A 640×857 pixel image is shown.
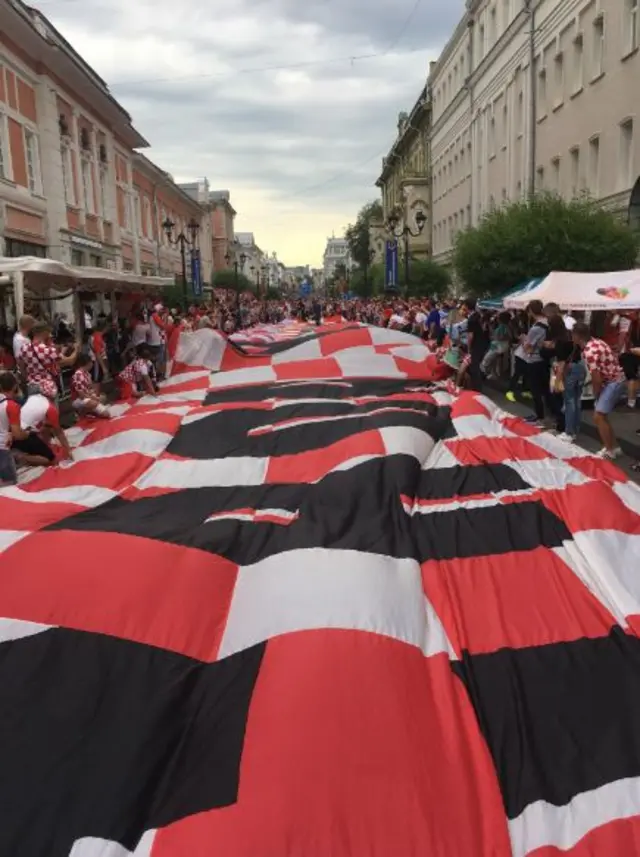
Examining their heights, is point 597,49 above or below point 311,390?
above

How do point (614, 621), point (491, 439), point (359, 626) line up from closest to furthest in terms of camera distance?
point (359, 626)
point (614, 621)
point (491, 439)

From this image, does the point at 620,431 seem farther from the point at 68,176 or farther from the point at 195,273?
the point at 195,273

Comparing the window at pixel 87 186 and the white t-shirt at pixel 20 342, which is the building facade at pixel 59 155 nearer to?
the window at pixel 87 186

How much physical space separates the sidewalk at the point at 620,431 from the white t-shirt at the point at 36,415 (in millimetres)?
5391

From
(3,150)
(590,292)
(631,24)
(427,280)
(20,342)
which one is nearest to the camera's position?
(20,342)

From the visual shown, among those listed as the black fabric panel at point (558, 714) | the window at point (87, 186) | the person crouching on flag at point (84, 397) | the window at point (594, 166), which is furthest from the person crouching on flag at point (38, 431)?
the window at point (87, 186)

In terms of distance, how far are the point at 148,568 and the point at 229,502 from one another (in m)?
1.54

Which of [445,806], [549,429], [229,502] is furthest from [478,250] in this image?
[445,806]

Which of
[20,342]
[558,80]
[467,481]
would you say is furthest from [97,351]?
[558,80]

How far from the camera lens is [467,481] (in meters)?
5.25

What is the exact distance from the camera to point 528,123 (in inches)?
1084

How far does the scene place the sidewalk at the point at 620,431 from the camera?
7977mm

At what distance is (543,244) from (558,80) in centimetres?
1072

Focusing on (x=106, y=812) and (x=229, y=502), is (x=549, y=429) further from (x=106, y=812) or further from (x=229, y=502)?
(x=106, y=812)
